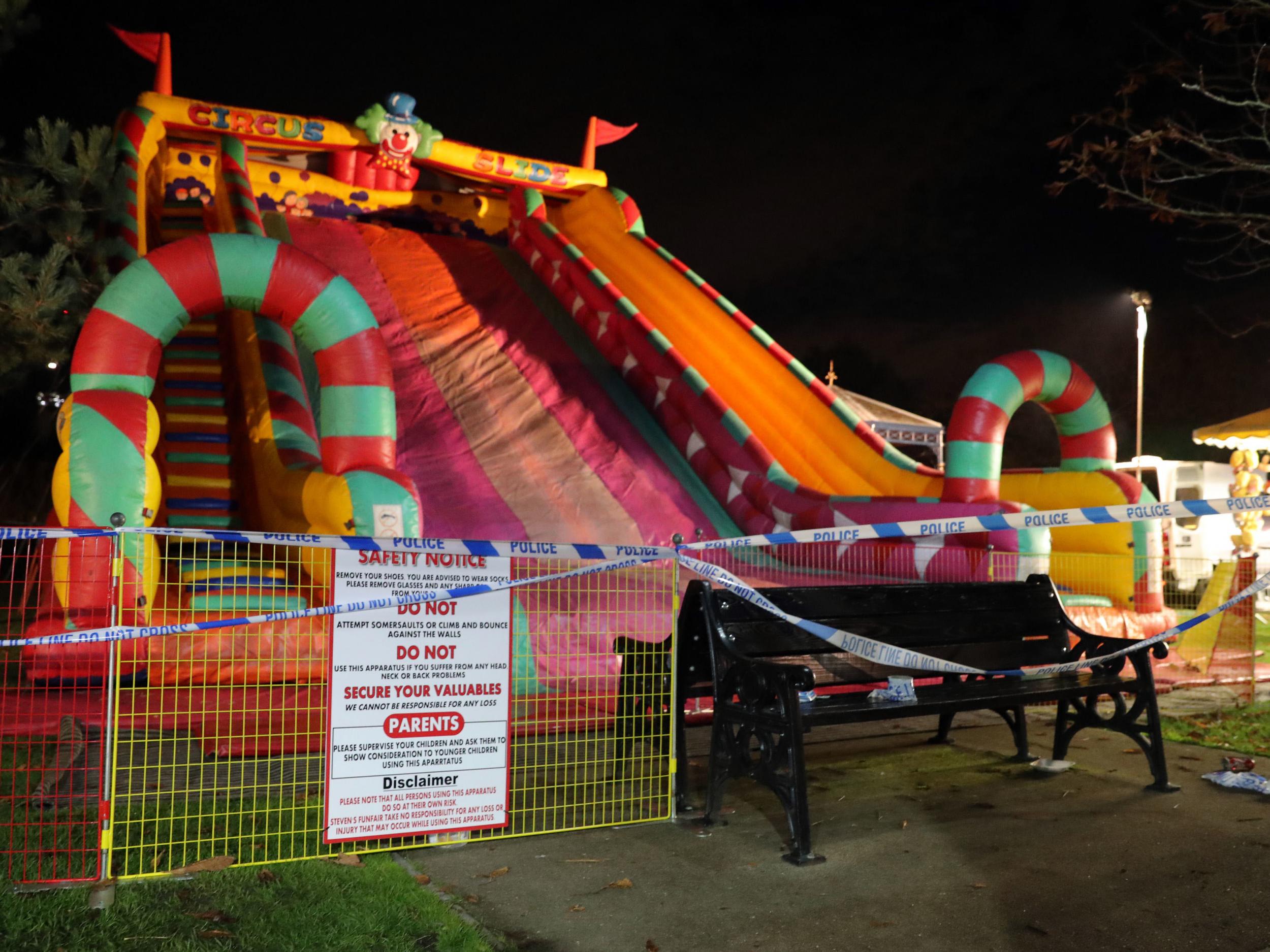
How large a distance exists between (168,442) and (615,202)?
26.4ft

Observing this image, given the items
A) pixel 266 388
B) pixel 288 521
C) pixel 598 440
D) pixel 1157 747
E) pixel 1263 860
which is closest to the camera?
pixel 1263 860

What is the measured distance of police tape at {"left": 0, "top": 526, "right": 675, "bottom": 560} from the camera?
3309 mm

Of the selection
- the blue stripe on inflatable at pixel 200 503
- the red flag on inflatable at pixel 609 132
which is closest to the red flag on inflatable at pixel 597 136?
the red flag on inflatable at pixel 609 132

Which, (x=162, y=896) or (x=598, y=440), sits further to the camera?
(x=598, y=440)

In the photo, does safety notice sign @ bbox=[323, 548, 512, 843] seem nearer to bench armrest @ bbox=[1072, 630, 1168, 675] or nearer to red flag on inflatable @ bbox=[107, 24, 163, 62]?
bench armrest @ bbox=[1072, 630, 1168, 675]

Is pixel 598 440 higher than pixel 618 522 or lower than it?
higher

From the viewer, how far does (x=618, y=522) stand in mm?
9695

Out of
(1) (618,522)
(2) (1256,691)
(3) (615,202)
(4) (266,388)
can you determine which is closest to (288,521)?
(4) (266,388)

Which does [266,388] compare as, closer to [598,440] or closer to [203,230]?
[598,440]

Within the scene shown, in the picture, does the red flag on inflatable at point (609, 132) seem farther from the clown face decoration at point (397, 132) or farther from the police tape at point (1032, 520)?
the police tape at point (1032, 520)

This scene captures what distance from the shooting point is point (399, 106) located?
45.4ft

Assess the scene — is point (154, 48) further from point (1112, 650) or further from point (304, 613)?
point (1112, 650)

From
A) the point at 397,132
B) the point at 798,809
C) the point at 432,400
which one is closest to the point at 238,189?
the point at 397,132

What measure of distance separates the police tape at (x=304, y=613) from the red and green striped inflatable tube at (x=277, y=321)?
9.37 ft
